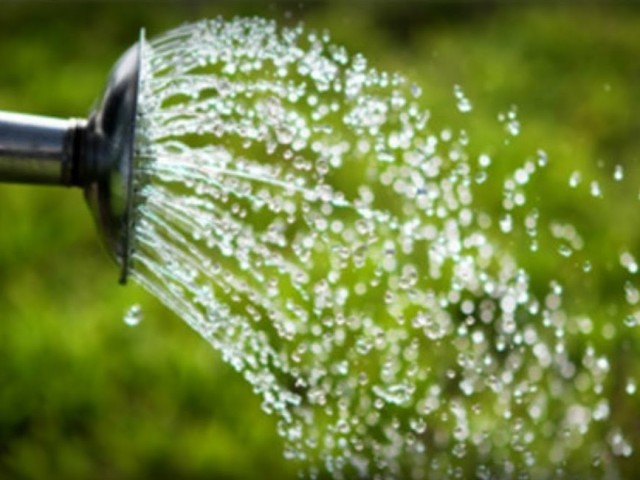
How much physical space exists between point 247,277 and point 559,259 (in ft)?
2.01

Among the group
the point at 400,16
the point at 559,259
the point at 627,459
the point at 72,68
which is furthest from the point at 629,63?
the point at 627,459

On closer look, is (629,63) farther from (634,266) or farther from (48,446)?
(48,446)

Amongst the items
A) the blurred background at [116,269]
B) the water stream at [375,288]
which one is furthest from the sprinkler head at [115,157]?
the blurred background at [116,269]

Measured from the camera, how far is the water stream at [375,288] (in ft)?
6.88

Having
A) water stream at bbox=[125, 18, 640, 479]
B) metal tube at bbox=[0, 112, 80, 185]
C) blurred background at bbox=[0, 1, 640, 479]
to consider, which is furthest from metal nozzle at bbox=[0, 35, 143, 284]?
blurred background at bbox=[0, 1, 640, 479]

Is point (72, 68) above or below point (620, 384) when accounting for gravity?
above

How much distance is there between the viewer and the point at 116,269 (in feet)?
9.93

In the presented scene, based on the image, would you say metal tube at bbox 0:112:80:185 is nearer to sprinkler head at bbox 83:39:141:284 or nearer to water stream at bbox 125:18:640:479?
sprinkler head at bbox 83:39:141:284

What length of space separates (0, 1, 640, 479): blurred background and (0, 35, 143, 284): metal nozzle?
843mm

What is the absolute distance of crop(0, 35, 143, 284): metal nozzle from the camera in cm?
165

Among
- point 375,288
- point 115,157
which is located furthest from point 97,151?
point 375,288

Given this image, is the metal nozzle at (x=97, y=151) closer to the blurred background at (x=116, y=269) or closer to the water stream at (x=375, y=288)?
the water stream at (x=375, y=288)

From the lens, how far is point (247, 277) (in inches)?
111

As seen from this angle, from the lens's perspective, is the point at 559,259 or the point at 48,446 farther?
the point at 559,259
